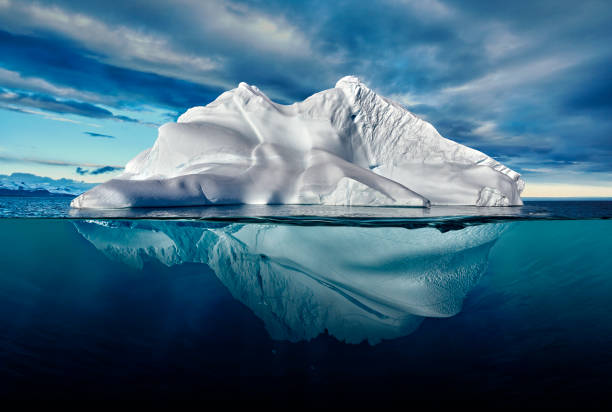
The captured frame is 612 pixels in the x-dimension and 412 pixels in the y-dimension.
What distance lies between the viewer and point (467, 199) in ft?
46.4

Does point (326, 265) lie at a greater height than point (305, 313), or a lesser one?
greater

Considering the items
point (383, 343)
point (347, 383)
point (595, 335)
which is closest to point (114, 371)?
point (347, 383)

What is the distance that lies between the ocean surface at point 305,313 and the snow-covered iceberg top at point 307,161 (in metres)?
2.15

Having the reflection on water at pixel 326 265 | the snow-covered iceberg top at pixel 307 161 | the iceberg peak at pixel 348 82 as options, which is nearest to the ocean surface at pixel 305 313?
the reflection on water at pixel 326 265

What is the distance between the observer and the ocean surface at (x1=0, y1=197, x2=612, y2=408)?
12.2 feet

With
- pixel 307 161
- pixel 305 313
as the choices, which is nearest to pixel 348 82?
pixel 307 161

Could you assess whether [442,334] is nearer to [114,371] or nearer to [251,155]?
[114,371]

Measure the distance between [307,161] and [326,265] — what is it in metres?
7.44

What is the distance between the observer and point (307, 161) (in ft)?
46.0

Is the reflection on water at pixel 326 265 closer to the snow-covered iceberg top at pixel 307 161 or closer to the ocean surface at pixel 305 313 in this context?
the ocean surface at pixel 305 313

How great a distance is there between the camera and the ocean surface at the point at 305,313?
3.71m

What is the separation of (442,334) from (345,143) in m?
12.4

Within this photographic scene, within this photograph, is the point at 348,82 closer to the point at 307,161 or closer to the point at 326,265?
the point at 307,161

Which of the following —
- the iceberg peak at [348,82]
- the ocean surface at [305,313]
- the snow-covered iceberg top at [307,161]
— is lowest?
the ocean surface at [305,313]
